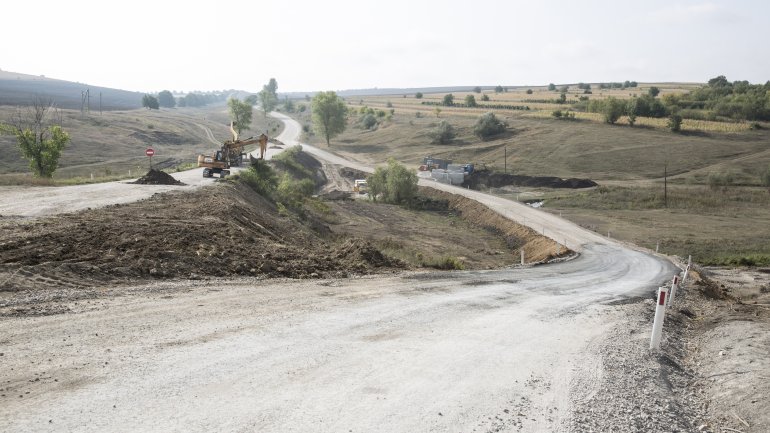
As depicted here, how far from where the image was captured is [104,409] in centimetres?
661

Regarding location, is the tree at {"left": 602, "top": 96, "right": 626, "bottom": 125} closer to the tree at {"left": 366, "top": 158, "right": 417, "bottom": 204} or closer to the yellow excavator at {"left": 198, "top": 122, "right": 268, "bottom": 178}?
the tree at {"left": 366, "top": 158, "right": 417, "bottom": 204}

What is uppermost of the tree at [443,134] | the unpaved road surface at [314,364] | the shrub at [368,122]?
the shrub at [368,122]

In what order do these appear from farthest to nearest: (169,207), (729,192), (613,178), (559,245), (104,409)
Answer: (613,178)
(729,192)
(559,245)
(169,207)
(104,409)

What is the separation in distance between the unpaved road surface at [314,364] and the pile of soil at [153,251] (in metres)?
1.24

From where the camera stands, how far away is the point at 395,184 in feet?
211

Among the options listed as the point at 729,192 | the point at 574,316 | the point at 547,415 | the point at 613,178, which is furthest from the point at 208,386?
the point at 613,178

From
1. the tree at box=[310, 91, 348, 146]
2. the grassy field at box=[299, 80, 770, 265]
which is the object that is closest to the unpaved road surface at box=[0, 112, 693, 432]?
Result: the grassy field at box=[299, 80, 770, 265]

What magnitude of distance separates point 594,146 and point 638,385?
9155 centimetres

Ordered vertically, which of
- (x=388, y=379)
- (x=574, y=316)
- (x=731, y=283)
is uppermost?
(x=388, y=379)

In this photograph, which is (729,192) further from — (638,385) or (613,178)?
(638,385)

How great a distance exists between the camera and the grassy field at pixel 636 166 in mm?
48125

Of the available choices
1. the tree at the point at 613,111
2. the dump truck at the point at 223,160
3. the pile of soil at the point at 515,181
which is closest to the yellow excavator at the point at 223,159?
the dump truck at the point at 223,160

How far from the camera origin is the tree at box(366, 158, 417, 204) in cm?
6412

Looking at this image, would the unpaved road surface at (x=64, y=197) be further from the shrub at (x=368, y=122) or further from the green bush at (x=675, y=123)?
the shrub at (x=368, y=122)
